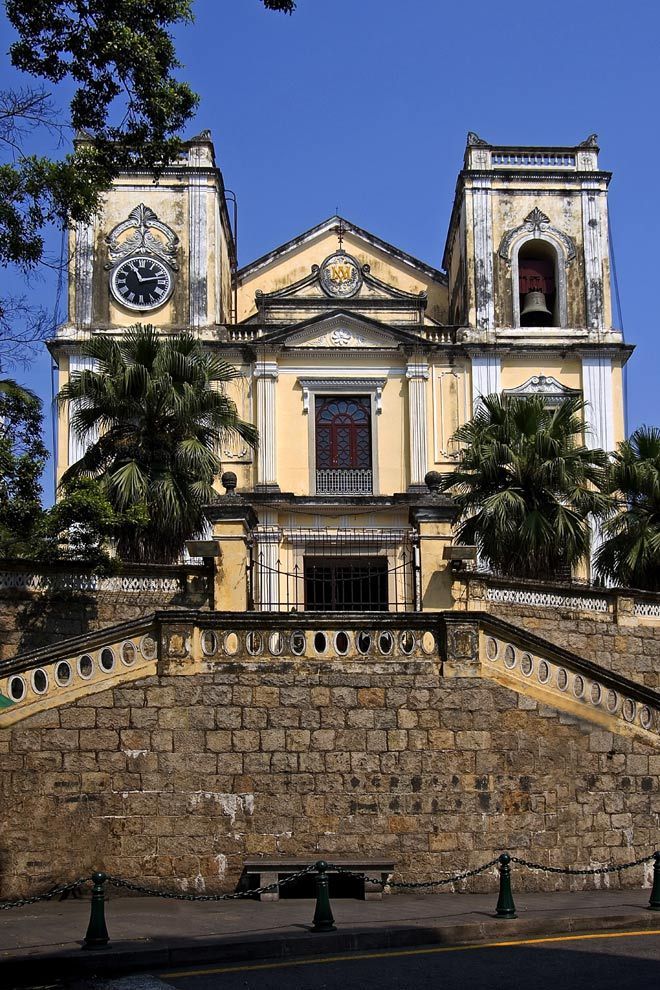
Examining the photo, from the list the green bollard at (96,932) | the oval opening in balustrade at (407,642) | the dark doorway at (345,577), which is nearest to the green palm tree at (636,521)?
the dark doorway at (345,577)

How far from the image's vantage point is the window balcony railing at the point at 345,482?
35.1 metres

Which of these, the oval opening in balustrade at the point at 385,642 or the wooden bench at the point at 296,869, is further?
the oval opening in balustrade at the point at 385,642

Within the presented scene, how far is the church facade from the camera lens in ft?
115

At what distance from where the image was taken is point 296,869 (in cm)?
1501

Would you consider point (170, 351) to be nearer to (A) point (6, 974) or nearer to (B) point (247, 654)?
(B) point (247, 654)

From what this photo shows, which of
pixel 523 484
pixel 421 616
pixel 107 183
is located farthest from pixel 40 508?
pixel 523 484

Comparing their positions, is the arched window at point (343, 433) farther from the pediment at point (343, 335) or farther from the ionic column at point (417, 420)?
the pediment at point (343, 335)

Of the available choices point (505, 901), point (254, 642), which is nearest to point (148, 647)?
point (254, 642)

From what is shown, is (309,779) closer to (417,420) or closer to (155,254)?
(417,420)

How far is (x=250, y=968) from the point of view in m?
11.4

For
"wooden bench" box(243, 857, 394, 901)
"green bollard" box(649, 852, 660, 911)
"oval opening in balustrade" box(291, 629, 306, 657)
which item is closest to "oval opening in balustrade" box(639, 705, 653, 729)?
"green bollard" box(649, 852, 660, 911)

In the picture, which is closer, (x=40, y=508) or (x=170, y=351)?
(x=40, y=508)

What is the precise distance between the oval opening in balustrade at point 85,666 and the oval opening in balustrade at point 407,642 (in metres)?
3.81

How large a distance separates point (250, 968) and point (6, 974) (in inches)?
81.3
